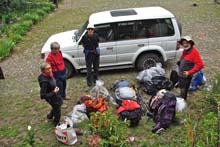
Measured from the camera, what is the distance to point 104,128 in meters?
5.66

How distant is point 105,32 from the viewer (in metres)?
9.07

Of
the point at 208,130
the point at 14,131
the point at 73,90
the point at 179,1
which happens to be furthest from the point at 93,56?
the point at 179,1

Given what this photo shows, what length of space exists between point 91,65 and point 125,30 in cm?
151

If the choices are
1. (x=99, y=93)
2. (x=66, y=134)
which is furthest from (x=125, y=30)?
(x=66, y=134)

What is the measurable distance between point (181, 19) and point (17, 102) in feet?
35.0

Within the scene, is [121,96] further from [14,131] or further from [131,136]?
[14,131]

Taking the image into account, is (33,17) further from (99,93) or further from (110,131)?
(110,131)

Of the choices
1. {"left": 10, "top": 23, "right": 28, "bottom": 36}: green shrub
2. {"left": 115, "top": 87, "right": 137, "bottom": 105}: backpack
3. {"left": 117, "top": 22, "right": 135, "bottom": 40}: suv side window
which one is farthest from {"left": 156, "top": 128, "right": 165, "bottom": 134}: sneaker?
{"left": 10, "top": 23, "right": 28, "bottom": 36}: green shrub

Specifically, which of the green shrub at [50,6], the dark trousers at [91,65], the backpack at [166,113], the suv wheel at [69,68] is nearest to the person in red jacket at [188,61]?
the backpack at [166,113]

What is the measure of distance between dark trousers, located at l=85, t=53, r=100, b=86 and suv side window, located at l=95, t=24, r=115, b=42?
2.62 ft

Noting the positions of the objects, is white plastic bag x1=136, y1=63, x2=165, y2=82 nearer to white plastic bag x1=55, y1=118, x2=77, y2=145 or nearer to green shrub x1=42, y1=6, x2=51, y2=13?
white plastic bag x1=55, y1=118, x2=77, y2=145

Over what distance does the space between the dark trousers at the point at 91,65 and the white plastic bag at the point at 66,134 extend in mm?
Answer: 2632

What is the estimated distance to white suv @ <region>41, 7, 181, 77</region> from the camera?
9.05m

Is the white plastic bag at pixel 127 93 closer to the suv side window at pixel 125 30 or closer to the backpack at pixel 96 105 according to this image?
the backpack at pixel 96 105
